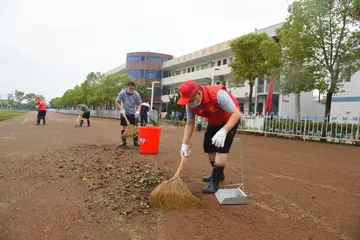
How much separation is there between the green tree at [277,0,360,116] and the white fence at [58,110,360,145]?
127cm

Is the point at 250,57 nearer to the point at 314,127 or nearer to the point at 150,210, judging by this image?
the point at 314,127

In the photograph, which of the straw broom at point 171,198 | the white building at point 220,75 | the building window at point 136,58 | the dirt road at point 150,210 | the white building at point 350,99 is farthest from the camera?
the building window at point 136,58

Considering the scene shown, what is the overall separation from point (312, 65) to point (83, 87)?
44.5m

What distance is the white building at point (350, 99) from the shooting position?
64.5 ft

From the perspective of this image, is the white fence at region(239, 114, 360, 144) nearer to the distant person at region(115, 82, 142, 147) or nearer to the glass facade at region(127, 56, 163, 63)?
the distant person at region(115, 82, 142, 147)

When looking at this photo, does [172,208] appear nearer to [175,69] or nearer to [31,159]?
[31,159]

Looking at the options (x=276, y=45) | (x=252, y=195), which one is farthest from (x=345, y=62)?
(x=252, y=195)

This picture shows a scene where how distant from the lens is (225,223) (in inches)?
99.7

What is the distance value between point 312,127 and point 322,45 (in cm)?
395

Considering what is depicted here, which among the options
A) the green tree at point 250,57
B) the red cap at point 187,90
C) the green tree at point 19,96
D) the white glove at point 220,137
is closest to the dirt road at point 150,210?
the white glove at point 220,137

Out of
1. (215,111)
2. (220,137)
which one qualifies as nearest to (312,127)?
(215,111)

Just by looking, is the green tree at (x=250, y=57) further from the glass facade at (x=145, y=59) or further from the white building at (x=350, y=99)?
the glass facade at (x=145, y=59)

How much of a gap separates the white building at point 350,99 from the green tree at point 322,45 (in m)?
8.10

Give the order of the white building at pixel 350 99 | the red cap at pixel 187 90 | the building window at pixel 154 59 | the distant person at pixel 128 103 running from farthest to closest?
the building window at pixel 154 59
the white building at pixel 350 99
the distant person at pixel 128 103
the red cap at pixel 187 90
